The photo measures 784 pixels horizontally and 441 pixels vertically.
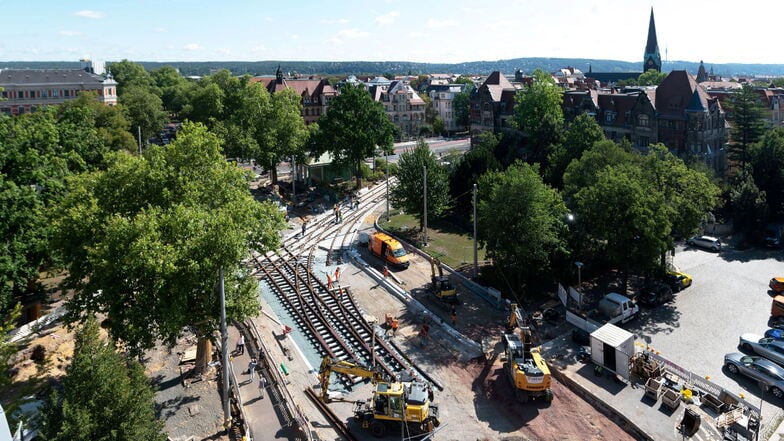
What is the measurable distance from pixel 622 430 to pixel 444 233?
31474 mm

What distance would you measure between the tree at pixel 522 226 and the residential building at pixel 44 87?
Answer: 92.7 meters

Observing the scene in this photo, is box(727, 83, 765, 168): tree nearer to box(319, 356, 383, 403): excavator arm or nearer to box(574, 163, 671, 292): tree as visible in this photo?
box(574, 163, 671, 292): tree

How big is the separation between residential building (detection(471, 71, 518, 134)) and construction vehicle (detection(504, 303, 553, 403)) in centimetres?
5730

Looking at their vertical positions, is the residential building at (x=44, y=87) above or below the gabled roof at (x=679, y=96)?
above

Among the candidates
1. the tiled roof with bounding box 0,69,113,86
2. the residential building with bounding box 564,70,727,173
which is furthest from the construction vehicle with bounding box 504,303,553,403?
the tiled roof with bounding box 0,69,113,86

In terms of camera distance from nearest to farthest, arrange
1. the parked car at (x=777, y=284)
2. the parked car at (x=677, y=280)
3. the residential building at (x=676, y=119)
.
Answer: the parked car at (x=777, y=284)
the parked car at (x=677, y=280)
the residential building at (x=676, y=119)

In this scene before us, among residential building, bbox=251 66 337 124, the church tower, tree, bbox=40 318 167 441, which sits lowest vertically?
tree, bbox=40 318 167 441

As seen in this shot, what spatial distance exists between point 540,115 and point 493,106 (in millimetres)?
16057

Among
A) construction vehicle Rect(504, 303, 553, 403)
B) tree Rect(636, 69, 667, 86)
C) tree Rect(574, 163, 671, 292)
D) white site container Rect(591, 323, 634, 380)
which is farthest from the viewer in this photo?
tree Rect(636, 69, 667, 86)

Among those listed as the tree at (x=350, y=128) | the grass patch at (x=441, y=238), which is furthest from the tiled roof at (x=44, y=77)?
the grass patch at (x=441, y=238)

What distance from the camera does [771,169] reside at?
182ft

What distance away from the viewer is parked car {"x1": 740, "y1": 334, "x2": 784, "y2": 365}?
30.4 metres

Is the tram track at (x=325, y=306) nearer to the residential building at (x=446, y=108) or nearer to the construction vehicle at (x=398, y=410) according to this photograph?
the construction vehicle at (x=398, y=410)

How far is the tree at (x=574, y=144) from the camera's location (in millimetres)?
57375
